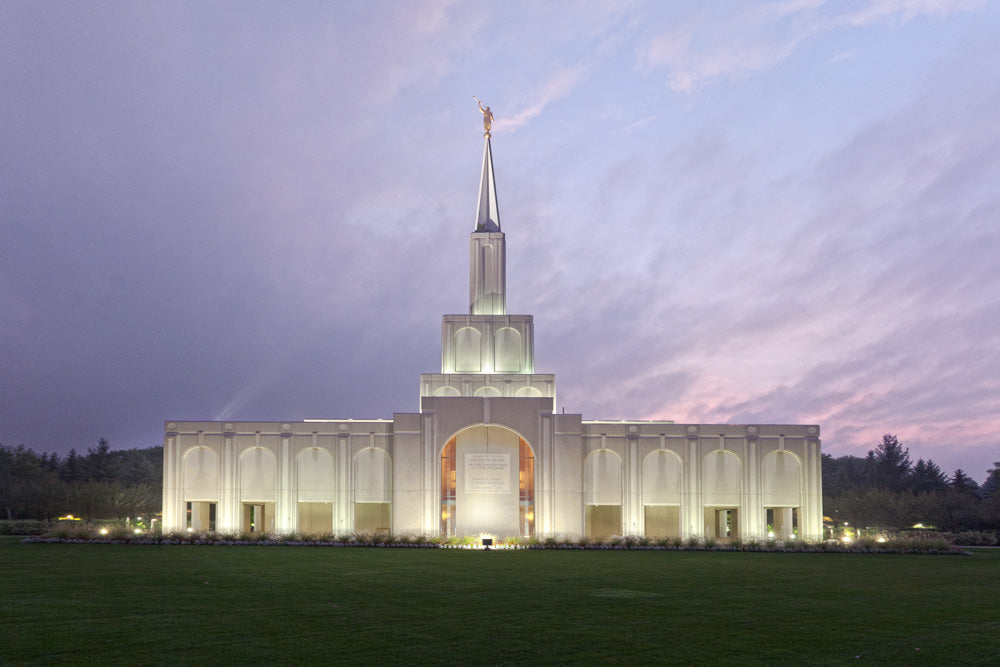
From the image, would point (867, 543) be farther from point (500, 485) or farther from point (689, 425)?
point (500, 485)

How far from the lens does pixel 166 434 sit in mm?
47375

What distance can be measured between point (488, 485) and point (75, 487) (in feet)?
114

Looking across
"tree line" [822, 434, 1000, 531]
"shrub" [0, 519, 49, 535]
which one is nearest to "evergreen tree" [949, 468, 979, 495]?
"tree line" [822, 434, 1000, 531]

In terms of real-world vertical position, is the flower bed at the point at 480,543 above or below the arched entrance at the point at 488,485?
below

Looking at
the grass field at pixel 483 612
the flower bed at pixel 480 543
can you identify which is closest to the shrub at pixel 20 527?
the flower bed at pixel 480 543

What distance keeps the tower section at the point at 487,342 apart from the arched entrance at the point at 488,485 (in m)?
3.10

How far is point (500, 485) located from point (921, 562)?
66.7 feet

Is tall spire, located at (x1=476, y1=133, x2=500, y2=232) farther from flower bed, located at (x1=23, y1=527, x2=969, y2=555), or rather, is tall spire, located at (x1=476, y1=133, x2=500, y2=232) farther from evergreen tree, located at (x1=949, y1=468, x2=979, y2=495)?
evergreen tree, located at (x1=949, y1=468, x2=979, y2=495)

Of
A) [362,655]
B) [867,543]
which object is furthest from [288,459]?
[362,655]

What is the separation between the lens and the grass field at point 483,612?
13180 mm

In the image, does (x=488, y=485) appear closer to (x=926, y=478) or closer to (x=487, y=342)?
(x=487, y=342)

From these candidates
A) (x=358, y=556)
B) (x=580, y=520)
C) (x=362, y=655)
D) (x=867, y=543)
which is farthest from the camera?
(x=580, y=520)

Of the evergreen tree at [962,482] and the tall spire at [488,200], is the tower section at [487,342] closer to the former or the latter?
the tall spire at [488,200]

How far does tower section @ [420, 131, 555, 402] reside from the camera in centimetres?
4938
